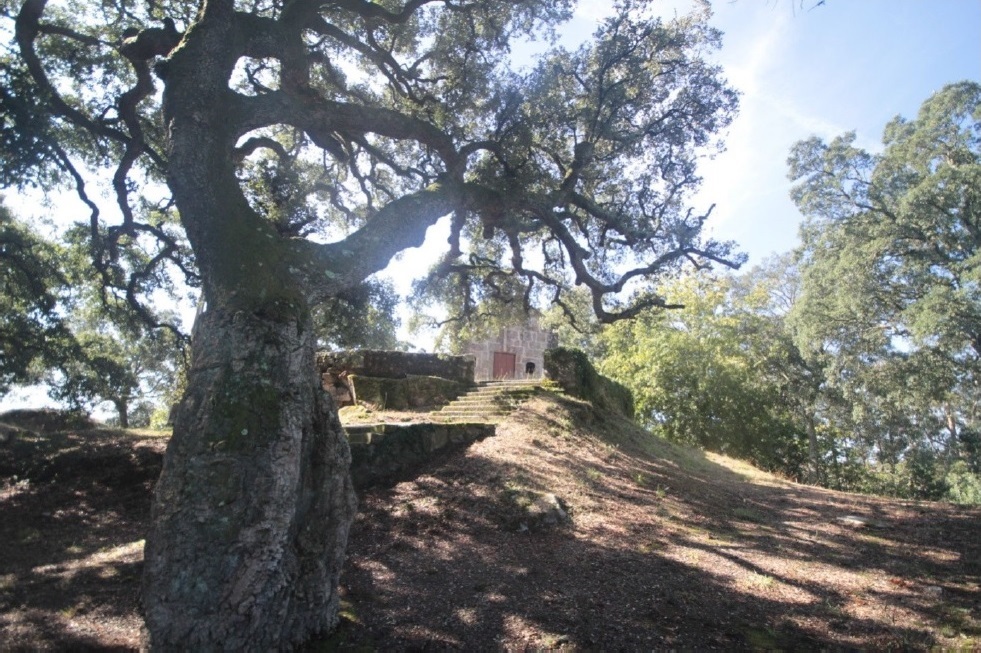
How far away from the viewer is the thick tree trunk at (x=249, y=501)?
2906 mm

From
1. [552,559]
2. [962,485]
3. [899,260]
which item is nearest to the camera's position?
[552,559]

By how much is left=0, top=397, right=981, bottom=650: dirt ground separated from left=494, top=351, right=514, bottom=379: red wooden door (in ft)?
49.4

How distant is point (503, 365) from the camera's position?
2459cm

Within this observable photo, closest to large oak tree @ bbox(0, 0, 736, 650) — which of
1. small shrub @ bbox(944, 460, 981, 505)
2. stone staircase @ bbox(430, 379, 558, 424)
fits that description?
stone staircase @ bbox(430, 379, 558, 424)

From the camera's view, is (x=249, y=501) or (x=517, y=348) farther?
(x=517, y=348)

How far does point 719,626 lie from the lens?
11.8 ft

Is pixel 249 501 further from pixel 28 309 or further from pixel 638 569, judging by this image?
pixel 28 309

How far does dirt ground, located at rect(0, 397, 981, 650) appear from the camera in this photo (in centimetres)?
356

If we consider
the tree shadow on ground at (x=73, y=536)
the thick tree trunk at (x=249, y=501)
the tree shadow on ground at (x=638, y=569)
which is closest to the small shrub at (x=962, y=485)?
the tree shadow on ground at (x=638, y=569)

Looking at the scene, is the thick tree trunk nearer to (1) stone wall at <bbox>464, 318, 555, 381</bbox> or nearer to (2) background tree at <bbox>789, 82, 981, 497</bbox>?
(2) background tree at <bbox>789, 82, 981, 497</bbox>

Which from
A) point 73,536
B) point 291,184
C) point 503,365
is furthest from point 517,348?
point 73,536

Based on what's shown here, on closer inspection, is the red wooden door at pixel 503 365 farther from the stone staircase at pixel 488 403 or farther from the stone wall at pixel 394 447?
the stone wall at pixel 394 447

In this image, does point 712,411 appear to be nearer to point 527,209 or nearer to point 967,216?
point 967,216

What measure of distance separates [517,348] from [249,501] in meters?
22.3
